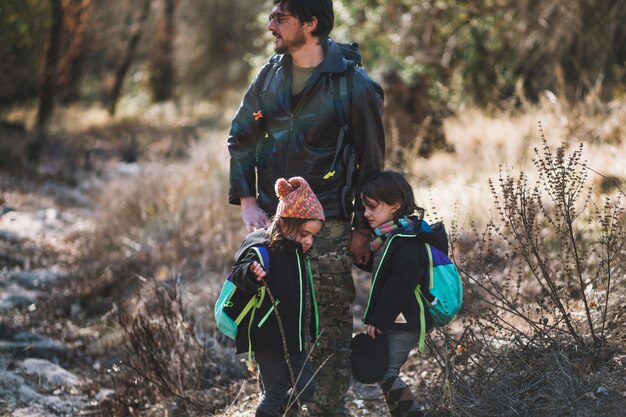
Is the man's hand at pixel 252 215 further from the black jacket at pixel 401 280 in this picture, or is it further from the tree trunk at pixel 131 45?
the tree trunk at pixel 131 45

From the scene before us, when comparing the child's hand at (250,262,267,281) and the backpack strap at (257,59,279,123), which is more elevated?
the backpack strap at (257,59,279,123)

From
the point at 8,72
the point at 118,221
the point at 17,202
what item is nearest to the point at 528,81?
the point at 118,221

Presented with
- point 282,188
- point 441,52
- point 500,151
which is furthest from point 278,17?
point 441,52

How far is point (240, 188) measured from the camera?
3871 mm

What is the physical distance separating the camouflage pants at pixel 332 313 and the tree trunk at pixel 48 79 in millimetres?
11556

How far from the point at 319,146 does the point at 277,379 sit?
1118 millimetres

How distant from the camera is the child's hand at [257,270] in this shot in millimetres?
3201

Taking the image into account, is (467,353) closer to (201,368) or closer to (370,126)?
(370,126)

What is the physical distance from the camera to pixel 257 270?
3209 mm

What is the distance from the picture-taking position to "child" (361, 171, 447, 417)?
11.2ft

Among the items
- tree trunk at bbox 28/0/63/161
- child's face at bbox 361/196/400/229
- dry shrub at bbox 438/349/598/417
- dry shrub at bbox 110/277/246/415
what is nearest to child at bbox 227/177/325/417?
child's face at bbox 361/196/400/229

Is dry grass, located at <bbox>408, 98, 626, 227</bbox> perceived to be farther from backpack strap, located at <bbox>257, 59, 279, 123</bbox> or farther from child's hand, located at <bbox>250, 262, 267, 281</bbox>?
child's hand, located at <bbox>250, 262, 267, 281</bbox>

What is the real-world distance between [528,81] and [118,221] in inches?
263

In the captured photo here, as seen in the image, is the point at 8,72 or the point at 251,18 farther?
the point at 251,18
